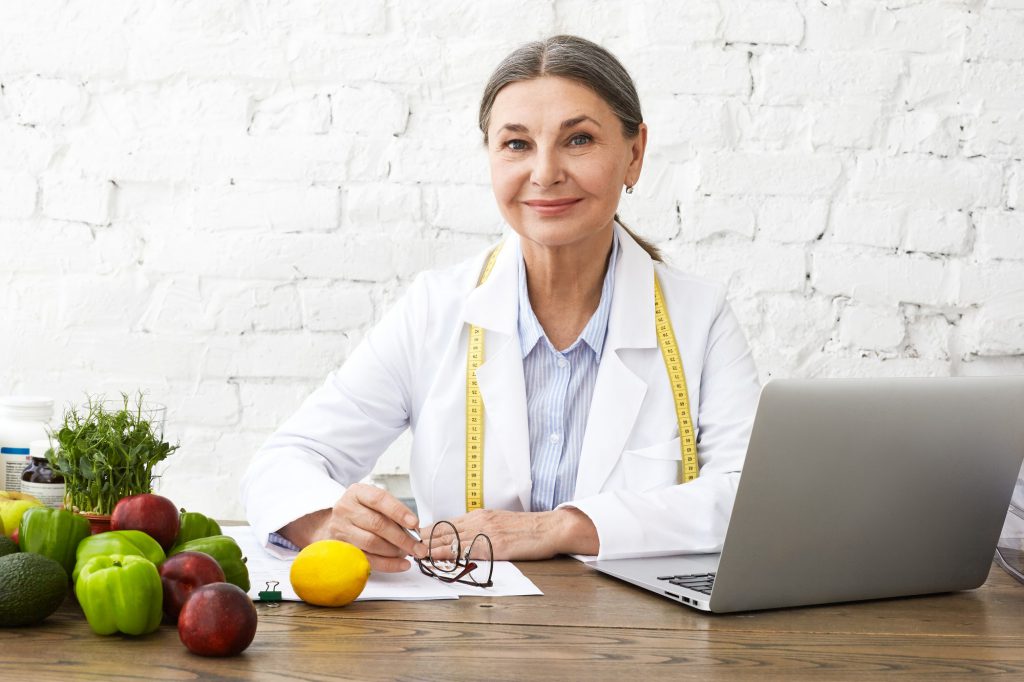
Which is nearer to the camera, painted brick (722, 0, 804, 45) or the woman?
the woman

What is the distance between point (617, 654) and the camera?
1.20 m

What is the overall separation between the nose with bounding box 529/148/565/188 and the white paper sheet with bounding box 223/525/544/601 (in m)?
0.75

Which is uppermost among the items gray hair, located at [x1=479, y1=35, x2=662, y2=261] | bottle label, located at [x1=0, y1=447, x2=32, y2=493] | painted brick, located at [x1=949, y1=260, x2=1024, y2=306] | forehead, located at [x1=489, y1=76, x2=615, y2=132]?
gray hair, located at [x1=479, y1=35, x2=662, y2=261]

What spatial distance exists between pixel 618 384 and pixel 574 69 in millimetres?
598

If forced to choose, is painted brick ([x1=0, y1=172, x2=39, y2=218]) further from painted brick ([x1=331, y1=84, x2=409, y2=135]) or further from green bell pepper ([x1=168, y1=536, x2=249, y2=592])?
green bell pepper ([x1=168, y1=536, x2=249, y2=592])

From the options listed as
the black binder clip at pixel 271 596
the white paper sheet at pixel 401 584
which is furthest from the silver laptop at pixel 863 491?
the black binder clip at pixel 271 596

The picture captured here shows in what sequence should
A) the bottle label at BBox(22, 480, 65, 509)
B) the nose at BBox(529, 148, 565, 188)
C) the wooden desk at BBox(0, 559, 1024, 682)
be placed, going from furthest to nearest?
the nose at BBox(529, 148, 565, 188) → the bottle label at BBox(22, 480, 65, 509) → the wooden desk at BBox(0, 559, 1024, 682)

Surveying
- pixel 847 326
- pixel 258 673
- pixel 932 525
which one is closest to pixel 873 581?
pixel 932 525

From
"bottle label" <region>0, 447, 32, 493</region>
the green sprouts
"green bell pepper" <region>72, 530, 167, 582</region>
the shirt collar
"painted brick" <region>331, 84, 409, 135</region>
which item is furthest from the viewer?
"painted brick" <region>331, 84, 409, 135</region>

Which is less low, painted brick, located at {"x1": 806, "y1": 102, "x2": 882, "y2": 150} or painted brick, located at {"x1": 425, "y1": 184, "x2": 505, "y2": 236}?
painted brick, located at {"x1": 806, "y1": 102, "x2": 882, "y2": 150}

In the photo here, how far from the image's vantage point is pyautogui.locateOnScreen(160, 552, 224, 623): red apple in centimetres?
122

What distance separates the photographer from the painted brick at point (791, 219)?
8.90ft

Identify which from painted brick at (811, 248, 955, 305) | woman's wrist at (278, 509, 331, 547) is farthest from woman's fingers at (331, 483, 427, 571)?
painted brick at (811, 248, 955, 305)

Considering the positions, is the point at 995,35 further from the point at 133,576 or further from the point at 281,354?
the point at 133,576
